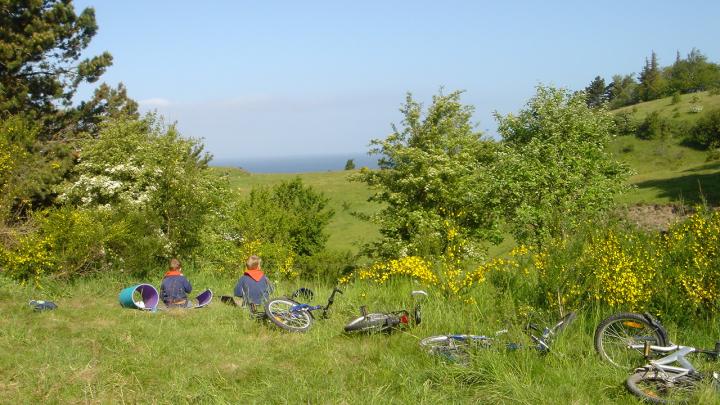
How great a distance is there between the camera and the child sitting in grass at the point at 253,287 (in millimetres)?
10586

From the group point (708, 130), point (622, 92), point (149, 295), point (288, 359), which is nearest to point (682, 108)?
point (708, 130)

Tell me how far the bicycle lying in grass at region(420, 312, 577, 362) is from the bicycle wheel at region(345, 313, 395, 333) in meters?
0.81

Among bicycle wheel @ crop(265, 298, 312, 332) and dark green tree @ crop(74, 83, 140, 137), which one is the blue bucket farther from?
dark green tree @ crop(74, 83, 140, 137)

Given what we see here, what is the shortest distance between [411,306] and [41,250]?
8335 mm

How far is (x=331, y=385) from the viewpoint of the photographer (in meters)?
6.17

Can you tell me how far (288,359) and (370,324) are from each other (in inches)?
51.6

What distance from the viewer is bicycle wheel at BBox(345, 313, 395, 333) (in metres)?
7.94

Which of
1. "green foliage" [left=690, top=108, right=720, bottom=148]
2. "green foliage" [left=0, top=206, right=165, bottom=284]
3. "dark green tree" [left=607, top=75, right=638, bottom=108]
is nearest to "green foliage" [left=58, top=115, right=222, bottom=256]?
"green foliage" [left=0, top=206, right=165, bottom=284]

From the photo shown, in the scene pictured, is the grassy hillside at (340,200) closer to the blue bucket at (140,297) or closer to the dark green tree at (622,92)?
the blue bucket at (140,297)

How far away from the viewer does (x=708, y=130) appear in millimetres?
64125

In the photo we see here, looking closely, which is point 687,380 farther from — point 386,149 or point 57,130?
point 57,130

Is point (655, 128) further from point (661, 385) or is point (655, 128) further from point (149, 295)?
point (661, 385)

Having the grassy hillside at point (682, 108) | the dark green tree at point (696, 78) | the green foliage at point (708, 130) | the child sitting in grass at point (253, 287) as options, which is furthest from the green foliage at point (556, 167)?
the dark green tree at point (696, 78)

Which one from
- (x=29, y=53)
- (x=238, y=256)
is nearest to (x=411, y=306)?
(x=238, y=256)
